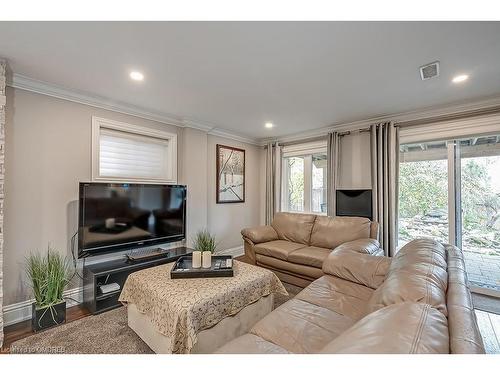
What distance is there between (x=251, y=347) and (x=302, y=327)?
0.34 meters

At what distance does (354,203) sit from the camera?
12.2 ft

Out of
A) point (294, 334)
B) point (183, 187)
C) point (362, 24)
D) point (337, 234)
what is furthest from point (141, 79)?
point (337, 234)

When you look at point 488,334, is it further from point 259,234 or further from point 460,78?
point 259,234

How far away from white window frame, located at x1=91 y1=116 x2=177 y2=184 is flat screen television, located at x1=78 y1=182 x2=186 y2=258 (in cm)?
34

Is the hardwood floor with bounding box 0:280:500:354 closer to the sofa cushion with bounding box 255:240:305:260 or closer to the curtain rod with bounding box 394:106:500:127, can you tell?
the sofa cushion with bounding box 255:240:305:260

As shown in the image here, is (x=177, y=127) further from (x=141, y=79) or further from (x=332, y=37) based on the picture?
(x=332, y=37)

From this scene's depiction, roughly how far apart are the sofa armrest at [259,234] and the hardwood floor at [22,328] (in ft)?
6.78

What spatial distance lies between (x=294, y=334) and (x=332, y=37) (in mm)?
1963

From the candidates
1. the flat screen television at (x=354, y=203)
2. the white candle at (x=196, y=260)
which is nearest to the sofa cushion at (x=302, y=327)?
the white candle at (x=196, y=260)

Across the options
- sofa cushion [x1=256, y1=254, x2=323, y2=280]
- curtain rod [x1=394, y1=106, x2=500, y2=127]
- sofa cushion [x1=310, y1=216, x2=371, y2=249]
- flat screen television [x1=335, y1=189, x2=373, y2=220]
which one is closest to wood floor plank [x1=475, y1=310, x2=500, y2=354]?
sofa cushion [x1=310, y1=216, x2=371, y2=249]

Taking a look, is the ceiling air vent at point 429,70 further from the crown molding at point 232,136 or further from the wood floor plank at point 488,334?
the crown molding at point 232,136

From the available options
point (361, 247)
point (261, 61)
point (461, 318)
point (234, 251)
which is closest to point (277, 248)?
point (361, 247)

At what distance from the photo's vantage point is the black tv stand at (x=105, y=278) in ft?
7.79

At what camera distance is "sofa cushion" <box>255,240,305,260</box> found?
3.07 metres
